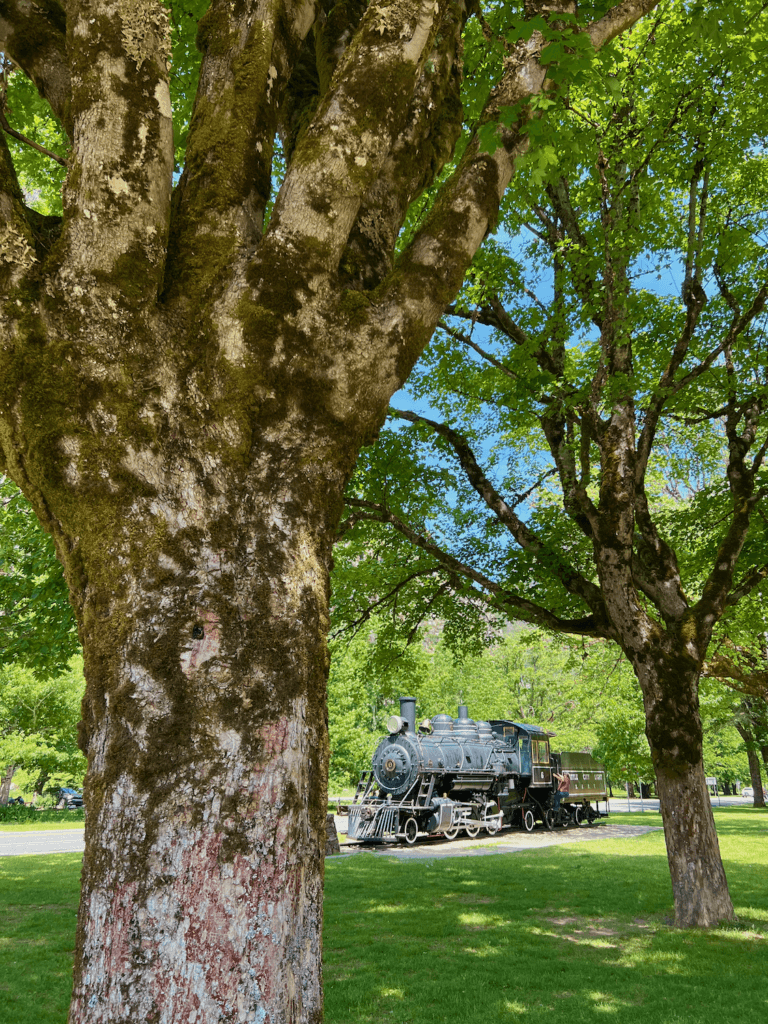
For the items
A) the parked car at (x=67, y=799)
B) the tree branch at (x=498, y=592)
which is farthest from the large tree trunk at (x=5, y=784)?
the tree branch at (x=498, y=592)

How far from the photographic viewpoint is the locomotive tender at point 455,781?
67.5 ft

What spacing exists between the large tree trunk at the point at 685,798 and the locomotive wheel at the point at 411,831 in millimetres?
12418

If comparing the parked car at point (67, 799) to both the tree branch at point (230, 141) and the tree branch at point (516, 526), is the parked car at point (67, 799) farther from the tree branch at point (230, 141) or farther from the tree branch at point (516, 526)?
the tree branch at point (230, 141)

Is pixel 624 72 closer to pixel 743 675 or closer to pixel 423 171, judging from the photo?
pixel 423 171

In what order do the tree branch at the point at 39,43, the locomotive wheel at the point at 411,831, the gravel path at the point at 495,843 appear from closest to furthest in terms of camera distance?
1. the tree branch at the point at 39,43
2. the gravel path at the point at 495,843
3. the locomotive wheel at the point at 411,831

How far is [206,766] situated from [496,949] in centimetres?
713

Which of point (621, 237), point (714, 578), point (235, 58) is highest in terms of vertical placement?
point (621, 237)

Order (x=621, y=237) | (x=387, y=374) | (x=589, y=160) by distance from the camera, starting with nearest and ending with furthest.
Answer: (x=387, y=374)
(x=621, y=237)
(x=589, y=160)

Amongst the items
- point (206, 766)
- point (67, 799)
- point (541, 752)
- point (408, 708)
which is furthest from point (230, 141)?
point (67, 799)

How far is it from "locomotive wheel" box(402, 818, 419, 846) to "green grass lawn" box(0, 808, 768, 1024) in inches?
256

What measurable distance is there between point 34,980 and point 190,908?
5.94 m

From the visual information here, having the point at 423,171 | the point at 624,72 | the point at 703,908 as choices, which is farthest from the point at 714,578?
the point at 423,171

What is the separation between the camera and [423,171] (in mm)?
4004

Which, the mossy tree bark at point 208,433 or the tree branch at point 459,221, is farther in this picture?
the tree branch at point 459,221
